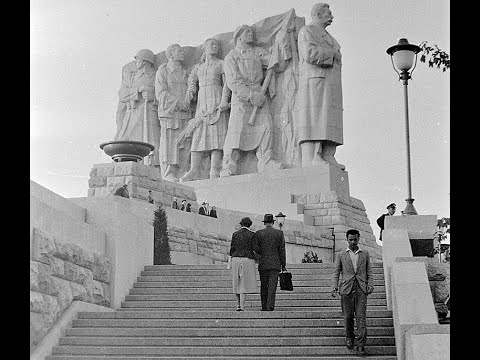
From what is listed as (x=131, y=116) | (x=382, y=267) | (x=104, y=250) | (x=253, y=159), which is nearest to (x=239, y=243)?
(x=104, y=250)

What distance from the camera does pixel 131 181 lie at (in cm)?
2142

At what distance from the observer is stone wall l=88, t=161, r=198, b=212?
21.5 metres

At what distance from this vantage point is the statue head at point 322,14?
28.0 m

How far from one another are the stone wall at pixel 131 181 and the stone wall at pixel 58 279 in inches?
383

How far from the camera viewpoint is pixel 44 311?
31.3 feet

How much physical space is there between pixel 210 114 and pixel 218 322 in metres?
19.8

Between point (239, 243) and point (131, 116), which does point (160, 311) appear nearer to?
point (239, 243)

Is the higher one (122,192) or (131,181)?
(131,181)

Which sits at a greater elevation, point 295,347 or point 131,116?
point 131,116

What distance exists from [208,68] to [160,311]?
766 inches

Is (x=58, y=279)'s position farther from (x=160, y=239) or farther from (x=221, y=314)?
(x=160, y=239)

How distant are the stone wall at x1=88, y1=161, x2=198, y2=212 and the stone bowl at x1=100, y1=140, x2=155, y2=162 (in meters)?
0.25

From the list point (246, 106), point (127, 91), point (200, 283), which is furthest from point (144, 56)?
point (200, 283)
